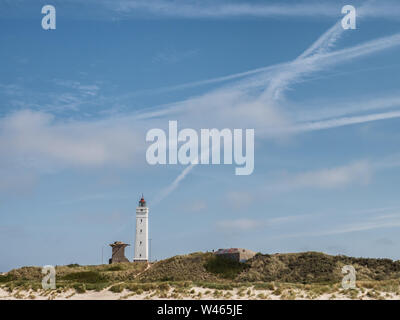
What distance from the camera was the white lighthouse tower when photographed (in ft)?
289

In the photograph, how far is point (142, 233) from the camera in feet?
293

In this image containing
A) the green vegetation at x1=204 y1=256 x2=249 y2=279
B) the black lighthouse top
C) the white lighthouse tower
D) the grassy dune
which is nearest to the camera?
the grassy dune

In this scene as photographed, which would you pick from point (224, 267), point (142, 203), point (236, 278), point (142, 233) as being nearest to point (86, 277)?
point (224, 267)

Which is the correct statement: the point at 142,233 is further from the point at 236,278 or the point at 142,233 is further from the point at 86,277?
the point at 236,278

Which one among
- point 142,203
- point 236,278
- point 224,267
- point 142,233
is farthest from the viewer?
point 142,203

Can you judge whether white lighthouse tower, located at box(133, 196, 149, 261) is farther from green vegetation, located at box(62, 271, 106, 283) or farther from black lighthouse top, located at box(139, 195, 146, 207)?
green vegetation, located at box(62, 271, 106, 283)

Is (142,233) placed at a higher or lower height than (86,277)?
higher

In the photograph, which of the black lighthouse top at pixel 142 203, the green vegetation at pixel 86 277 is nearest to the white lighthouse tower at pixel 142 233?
the black lighthouse top at pixel 142 203

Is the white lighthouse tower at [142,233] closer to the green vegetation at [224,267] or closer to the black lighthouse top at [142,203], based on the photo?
the black lighthouse top at [142,203]

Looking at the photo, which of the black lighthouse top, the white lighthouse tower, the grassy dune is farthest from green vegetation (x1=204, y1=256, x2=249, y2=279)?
the black lighthouse top

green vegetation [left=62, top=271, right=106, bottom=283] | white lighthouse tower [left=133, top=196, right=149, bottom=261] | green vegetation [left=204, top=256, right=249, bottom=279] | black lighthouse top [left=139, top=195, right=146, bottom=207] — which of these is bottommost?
green vegetation [left=62, top=271, right=106, bottom=283]
